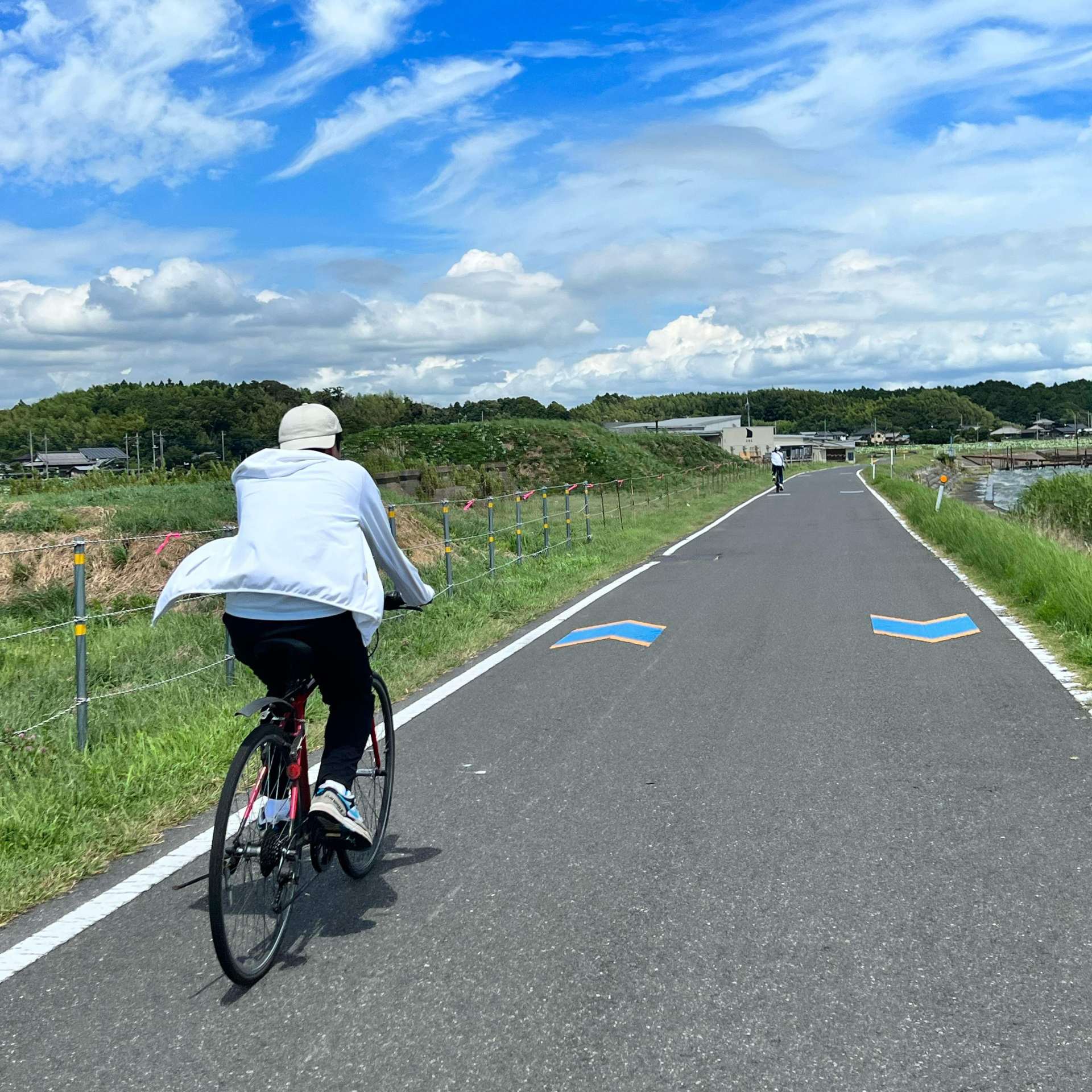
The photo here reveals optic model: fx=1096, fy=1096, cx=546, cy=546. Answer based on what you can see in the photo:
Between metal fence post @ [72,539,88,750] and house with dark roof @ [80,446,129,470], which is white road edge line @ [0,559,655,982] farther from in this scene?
house with dark roof @ [80,446,129,470]

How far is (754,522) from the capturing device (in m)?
27.8

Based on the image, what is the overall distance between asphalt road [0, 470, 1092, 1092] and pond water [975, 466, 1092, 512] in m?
31.3

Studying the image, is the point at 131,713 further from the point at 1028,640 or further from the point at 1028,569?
the point at 1028,569

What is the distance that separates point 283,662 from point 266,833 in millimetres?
582

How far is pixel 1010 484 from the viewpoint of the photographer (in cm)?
6462

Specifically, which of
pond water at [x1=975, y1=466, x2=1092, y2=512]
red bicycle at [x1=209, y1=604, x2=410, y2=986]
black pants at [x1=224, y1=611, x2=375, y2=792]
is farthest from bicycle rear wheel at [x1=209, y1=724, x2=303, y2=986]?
pond water at [x1=975, y1=466, x2=1092, y2=512]

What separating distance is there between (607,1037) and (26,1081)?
62.7 inches

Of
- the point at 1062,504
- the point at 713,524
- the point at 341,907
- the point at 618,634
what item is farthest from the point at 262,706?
the point at 1062,504

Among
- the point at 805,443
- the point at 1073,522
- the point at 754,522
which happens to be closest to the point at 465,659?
the point at 754,522

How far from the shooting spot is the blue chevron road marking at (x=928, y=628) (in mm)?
9984

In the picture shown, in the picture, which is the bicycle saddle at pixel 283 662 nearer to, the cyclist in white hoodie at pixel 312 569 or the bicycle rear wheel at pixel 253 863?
the cyclist in white hoodie at pixel 312 569

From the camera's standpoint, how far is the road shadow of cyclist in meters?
3.79

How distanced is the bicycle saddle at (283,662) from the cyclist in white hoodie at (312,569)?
0.01 meters

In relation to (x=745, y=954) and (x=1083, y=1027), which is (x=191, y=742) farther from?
(x=1083, y=1027)
